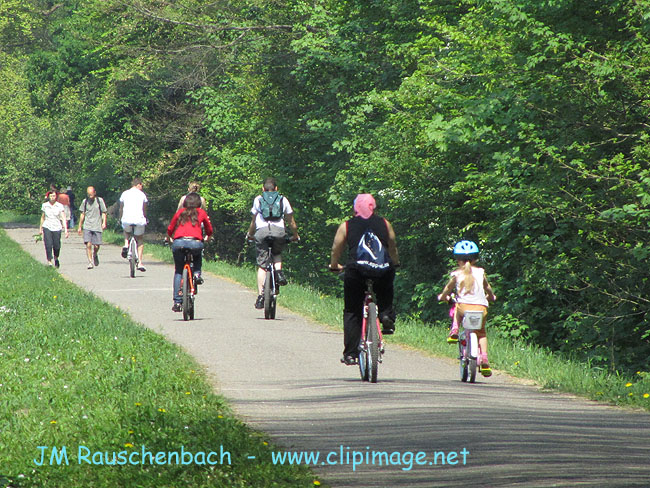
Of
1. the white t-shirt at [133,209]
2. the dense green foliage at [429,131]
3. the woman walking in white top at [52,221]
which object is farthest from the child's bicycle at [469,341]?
the woman walking in white top at [52,221]

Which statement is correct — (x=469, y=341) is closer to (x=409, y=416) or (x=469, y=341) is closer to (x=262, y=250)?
(x=409, y=416)

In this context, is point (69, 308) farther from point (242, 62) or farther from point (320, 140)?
point (242, 62)

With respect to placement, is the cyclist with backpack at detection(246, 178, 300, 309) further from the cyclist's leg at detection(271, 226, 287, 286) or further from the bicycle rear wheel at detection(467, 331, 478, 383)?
the bicycle rear wheel at detection(467, 331, 478, 383)

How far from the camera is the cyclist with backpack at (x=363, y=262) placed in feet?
31.1

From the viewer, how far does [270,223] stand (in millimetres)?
14938

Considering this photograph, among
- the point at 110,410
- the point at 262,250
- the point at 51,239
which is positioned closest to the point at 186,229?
the point at 262,250

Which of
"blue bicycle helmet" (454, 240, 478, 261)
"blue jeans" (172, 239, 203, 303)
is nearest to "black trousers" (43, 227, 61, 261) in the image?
"blue jeans" (172, 239, 203, 303)

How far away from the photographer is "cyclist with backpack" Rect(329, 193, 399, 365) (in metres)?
9.48

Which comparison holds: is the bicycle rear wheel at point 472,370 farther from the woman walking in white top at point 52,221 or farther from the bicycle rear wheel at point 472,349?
the woman walking in white top at point 52,221

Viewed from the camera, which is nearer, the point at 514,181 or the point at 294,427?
the point at 294,427

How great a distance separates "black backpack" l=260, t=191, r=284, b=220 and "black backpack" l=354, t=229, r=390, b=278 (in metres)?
5.34

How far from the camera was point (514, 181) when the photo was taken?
18.0 metres

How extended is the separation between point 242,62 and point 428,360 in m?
19.6

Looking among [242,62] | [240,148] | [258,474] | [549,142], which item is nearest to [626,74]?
[549,142]
